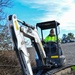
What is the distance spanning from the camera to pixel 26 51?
8.55 metres

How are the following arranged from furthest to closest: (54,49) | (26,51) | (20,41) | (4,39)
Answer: (4,39) < (54,49) < (26,51) < (20,41)

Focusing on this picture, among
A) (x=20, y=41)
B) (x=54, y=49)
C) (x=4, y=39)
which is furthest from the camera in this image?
(x=4, y=39)

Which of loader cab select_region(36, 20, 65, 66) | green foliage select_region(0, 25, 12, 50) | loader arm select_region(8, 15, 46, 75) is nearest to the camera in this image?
loader arm select_region(8, 15, 46, 75)

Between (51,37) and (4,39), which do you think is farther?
(4,39)

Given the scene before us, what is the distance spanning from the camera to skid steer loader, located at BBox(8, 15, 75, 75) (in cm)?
820

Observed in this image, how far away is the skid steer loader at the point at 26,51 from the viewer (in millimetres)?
8195

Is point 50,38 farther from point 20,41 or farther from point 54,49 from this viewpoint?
point 20,41

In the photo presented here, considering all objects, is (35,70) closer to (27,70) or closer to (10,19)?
(27,70)

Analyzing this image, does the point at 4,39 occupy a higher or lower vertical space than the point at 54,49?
higher

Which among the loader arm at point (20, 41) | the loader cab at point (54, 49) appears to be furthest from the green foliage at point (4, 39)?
the loader arm at point (20, 41)

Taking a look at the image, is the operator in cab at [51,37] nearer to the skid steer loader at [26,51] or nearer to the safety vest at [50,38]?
the safety vest at [50,38]

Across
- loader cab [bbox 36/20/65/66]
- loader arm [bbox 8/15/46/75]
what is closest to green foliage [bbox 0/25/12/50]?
loader cab [bbox 36/20/65/66]

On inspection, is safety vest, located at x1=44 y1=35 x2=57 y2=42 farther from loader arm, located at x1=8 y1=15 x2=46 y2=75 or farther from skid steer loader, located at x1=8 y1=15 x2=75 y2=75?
loader arm, located at x1=8 y1=15 x2=46 y2=75

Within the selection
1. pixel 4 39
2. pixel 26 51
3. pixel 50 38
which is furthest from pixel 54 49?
pixel 4 39
